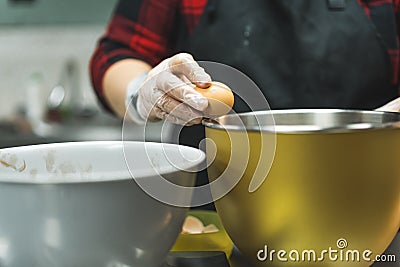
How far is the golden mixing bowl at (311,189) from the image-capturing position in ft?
1.34

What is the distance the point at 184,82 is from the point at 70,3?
1860 millimetres

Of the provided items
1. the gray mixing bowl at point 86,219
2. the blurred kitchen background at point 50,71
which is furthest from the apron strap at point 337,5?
the blurred kitchen background at point 50,71

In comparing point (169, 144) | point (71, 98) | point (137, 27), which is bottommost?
point (71, 98)

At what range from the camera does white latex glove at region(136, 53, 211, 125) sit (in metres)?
0.50

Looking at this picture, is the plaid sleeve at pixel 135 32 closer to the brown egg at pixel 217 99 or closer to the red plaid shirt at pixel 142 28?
the red plaid shirt at pixel 142 28

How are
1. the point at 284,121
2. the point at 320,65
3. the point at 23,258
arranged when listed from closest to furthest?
the point at 23,258 → the point at 284,121 → the point at 320,65

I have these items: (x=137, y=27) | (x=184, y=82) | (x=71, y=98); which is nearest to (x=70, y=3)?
(x=71, y=98)

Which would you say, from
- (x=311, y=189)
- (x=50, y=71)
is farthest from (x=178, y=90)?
(x=50, y=71)

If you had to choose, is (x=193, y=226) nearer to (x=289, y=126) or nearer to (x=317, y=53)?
(x=289, y=126)

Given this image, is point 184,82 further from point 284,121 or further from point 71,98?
point 71,98

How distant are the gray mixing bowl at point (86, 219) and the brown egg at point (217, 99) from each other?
54mm

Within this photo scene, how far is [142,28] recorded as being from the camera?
3.28 feet

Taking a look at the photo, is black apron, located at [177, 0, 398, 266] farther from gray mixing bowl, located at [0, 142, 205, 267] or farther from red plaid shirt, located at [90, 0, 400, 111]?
gray mixing bowl, located at [0, 142, 205, 267]

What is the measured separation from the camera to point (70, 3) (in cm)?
227
